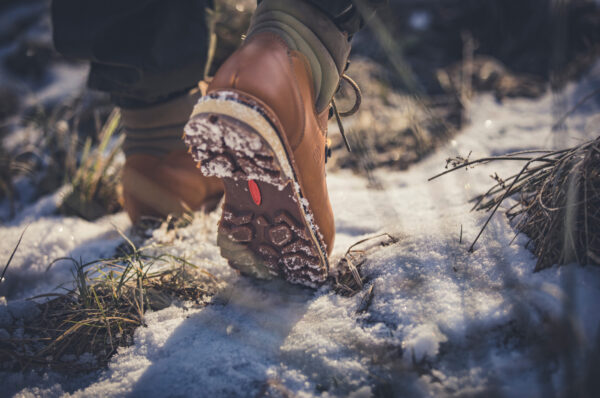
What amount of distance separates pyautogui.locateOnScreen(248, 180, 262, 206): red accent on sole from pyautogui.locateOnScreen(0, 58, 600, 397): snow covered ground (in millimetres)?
261

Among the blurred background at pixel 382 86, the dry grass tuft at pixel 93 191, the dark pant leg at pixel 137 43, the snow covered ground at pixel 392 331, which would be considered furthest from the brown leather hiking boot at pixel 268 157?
the dry grass tuft at pixel 93 191

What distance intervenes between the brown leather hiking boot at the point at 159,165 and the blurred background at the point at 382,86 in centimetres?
35

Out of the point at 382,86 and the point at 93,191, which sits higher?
the point at 382,86

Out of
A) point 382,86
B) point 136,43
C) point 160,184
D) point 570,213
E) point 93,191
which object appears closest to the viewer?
point 570,213

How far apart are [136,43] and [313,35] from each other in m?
0.63

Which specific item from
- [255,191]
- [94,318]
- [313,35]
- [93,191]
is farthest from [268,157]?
[93,191]

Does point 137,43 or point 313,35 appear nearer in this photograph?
point 313,35

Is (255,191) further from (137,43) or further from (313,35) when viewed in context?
(137,43)

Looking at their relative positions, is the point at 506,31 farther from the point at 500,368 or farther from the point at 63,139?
the point at 63,139

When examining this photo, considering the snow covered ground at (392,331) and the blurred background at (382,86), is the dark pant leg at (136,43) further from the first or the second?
the snow covered ground at (392,331)

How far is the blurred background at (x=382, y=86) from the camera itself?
1.76 meters

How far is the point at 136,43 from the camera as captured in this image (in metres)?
1.18

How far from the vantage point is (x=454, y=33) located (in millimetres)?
2785

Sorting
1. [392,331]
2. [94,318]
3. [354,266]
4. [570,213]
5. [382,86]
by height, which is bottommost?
[94,318]
